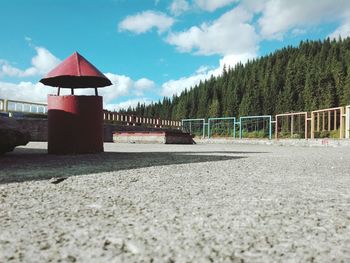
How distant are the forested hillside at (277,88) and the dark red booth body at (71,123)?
54149 millimetres

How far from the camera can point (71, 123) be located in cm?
663

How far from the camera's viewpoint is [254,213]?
1.99 metres

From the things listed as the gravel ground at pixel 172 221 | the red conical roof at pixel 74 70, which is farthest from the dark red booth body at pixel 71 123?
the gravel ground at pixel 172 221

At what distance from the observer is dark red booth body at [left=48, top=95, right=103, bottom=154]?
262 inches

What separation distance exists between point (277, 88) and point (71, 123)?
71.7m

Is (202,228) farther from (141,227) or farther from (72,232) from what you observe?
(72,232)

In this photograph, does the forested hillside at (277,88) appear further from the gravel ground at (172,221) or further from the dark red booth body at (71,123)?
the gravel ground at (172,221)

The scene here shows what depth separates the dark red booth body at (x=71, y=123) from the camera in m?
6.64

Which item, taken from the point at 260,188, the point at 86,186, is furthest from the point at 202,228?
the point at 86,186

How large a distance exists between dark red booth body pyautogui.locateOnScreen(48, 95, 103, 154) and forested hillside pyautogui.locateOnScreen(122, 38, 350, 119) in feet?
178

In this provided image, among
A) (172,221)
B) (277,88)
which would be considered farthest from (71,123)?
(277,88)

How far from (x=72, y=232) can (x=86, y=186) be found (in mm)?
1372

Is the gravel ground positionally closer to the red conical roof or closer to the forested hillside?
the red conical roof

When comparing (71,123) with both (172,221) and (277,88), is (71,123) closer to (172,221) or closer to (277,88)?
(172,221)
